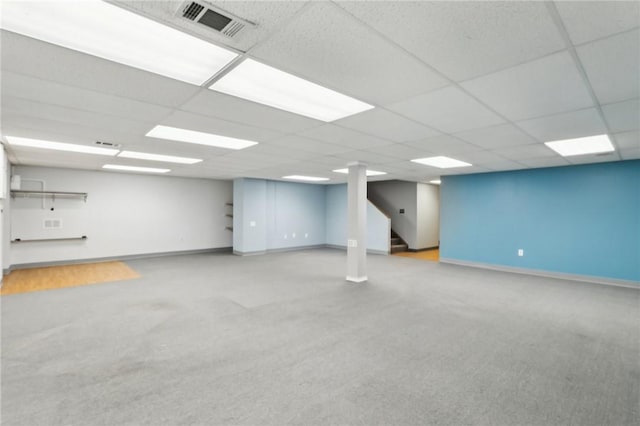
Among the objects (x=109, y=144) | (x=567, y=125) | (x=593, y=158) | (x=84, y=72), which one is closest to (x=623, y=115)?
(x=567, y=125)

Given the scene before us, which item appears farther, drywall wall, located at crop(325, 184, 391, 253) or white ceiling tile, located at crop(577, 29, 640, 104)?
drywall wall, located at crop(325, 184, 391, 253)

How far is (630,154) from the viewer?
4977 mm

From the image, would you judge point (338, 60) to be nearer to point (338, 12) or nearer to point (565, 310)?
point (338, 12)

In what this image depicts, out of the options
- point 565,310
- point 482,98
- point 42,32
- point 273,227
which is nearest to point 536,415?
point 482,98


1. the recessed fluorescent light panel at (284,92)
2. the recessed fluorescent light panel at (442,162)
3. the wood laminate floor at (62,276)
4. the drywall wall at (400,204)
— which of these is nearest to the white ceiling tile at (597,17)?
the recessed fluorescent light panel at (284,92)

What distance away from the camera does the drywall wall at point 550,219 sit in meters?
5.67

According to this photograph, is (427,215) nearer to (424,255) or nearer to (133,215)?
(424,255)

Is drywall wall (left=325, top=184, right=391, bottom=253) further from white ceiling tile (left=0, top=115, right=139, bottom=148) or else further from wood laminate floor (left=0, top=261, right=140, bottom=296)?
white ceiling tile (left=0, top=115, right=139, bottom=148)

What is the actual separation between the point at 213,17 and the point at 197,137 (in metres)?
2.78

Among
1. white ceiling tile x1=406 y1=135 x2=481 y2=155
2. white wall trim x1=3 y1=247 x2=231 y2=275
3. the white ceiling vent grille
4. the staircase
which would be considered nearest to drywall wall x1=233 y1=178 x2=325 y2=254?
white wall trim x1=3 y1=247 x2=231 y2=275

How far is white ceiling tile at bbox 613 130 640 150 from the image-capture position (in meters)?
3.71

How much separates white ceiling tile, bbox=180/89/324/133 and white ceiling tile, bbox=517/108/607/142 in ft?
7.79

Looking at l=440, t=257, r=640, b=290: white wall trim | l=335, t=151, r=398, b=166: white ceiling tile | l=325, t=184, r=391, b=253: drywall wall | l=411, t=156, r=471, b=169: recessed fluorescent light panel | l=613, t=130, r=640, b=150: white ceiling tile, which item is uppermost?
l=411, t=156, r=471, b=169: recessed fluorescent light panel

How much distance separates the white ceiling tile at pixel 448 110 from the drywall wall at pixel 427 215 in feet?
23.7
